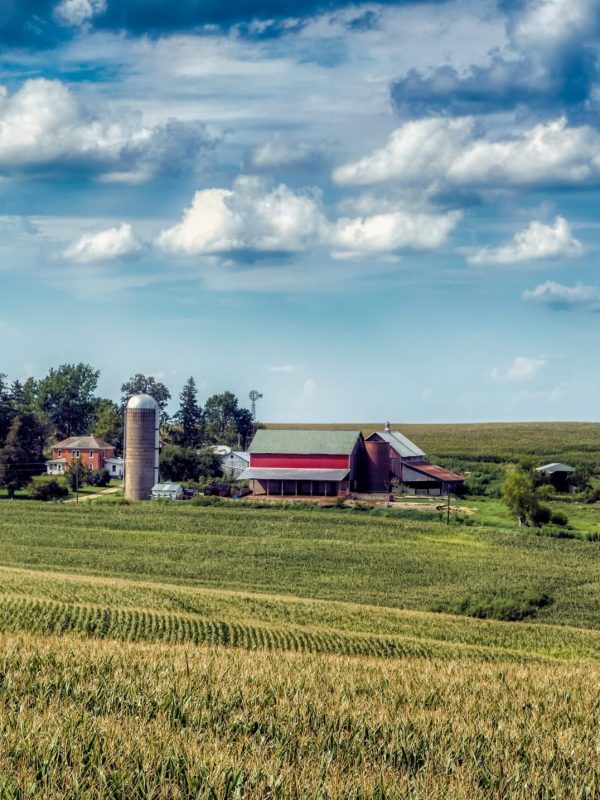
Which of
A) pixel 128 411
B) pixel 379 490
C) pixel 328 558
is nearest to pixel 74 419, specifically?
pixel 128 411

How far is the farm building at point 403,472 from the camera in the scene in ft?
303

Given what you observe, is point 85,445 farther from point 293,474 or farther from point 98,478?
point 293,474

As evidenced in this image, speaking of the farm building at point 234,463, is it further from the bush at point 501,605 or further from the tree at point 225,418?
the bush at point 501,605

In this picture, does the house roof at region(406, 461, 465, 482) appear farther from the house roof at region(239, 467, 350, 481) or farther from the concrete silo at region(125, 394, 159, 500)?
the concrete silo at region(125, 394, 159, 500)

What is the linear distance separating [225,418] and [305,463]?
6618cm

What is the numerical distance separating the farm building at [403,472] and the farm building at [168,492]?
57.5 feet

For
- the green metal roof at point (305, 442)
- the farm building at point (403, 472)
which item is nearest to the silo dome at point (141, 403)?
the green metal roof at point (305, 442)

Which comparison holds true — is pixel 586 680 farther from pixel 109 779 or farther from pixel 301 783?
pixel 109 779

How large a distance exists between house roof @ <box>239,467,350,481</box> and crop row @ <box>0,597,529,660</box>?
165 feet

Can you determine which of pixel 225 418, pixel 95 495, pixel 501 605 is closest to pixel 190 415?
pixel 225 418

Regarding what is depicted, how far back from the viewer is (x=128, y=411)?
9431cm

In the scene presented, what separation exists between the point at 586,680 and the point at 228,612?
2142 centimetres

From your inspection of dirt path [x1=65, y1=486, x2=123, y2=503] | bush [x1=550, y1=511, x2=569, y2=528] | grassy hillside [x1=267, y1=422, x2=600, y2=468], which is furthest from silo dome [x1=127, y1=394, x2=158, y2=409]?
grassy hillside [x1=267, y1=422, x2=600, y2=468]

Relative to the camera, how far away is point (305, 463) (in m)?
92.1
